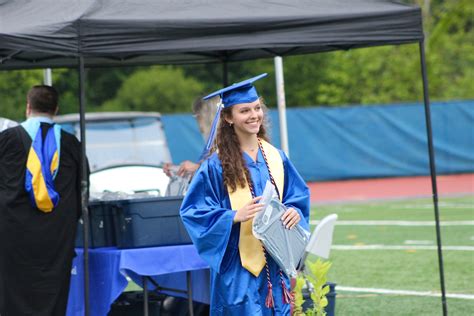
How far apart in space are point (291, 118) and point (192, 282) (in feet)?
59.5

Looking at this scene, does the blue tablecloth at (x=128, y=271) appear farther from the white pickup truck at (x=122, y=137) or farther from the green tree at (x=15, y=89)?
the green tree at (x=15, y=89)

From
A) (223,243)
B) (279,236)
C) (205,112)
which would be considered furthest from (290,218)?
(205,112)

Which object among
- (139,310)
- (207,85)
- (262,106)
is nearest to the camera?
(262,106)

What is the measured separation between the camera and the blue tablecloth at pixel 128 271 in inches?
278

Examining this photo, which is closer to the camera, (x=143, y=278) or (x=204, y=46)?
(x=204, y=46)

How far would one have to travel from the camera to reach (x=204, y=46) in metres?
6.71

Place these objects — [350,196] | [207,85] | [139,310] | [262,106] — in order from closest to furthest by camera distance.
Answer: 1. [262,106]
2. [139,310]
3. [350,196]
4. [207,85]

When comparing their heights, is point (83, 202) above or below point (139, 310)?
above

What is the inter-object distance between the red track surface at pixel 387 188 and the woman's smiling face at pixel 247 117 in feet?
50.7

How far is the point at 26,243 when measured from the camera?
23.1 feet

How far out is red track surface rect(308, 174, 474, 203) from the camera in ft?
71.1

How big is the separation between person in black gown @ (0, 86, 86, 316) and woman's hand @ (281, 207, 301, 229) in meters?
2.22

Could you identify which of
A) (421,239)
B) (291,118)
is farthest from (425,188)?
(421,239)

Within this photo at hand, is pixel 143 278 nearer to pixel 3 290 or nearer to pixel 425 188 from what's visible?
pixel 3 290
